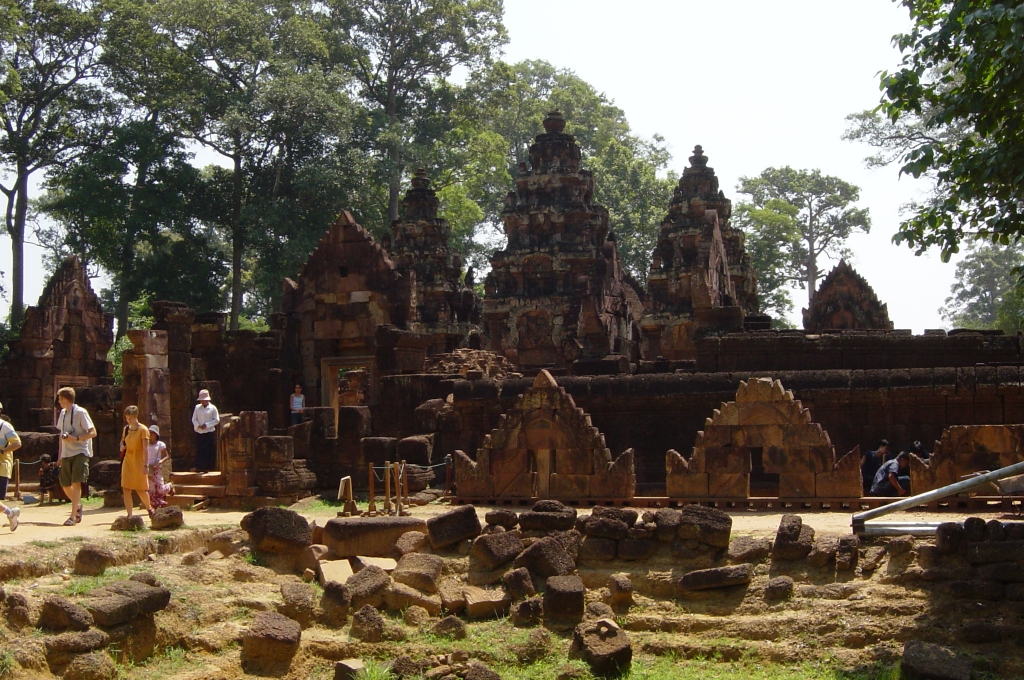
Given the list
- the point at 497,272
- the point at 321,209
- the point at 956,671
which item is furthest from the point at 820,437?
the point at 321,209

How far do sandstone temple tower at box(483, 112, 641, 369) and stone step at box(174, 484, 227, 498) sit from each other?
14723 millimetres

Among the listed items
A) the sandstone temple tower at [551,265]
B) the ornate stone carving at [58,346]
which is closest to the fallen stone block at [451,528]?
the ornate stone carving at [58,346]

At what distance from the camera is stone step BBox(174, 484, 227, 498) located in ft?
51.9

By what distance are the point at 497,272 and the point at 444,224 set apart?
179 inches

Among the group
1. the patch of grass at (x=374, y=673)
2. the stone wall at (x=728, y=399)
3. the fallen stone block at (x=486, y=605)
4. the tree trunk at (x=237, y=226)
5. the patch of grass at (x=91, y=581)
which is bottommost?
the patch of grass at (x=374, y=673)

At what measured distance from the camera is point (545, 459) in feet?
46.3

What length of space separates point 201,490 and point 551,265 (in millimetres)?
17435

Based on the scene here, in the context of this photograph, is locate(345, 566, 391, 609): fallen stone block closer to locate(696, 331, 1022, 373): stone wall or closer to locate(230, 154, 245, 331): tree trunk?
locate(696, 331, 1022, 373): stone wall

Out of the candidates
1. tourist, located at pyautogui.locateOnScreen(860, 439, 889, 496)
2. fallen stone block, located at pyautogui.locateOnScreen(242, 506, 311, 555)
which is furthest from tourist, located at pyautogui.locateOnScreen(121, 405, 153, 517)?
tourist, located at pyautogui.locateOnScreen(860, 439, 889, 496)

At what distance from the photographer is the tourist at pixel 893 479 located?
42.7 feet

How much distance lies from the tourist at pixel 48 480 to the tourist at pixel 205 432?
81.5 inches

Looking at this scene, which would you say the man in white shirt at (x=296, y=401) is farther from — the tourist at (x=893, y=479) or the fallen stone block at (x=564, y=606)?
the tourist at (x=893, y=479)

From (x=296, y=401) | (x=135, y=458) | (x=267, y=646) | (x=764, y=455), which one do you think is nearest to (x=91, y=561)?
(x=267, y=646)

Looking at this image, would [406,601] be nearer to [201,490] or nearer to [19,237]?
[201,490]
